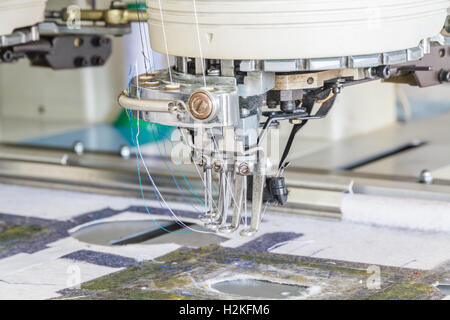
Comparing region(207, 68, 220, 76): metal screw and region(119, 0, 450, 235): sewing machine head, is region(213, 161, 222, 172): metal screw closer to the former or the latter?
region(119, 0, 450, 235): sewing machine head

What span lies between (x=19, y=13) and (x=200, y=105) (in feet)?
4.50

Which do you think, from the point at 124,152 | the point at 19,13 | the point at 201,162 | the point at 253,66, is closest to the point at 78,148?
the point at 124,152

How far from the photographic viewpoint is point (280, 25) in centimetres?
209

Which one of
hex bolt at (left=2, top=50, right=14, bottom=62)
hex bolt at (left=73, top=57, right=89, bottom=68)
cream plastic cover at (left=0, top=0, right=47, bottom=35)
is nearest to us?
cream plastic cover at (left=0, top=0, right=47, bottom=35)

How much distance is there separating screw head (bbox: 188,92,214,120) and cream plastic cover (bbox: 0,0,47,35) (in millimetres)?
1261

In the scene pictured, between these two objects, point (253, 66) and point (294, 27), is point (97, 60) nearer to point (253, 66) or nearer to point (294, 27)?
point (253, 66)

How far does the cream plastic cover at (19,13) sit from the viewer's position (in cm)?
309

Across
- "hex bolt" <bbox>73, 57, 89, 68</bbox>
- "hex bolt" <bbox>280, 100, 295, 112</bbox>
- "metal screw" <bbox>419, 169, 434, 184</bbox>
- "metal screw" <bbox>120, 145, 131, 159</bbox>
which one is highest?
"hex bolt" <bbox>73, 57, 89, 68</bbox>

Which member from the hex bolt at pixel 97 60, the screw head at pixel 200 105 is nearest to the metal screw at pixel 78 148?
the hex bolt at pixel 97 60

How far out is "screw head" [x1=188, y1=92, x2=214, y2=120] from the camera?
2068 millimetres

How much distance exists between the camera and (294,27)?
6.88 feet

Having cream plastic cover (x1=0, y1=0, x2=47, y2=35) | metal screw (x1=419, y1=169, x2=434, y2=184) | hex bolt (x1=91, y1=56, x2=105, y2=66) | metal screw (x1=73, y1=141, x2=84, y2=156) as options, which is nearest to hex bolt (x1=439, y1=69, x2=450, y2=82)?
metal screw (x1=419, y1=169, x2=434, y2=184)
